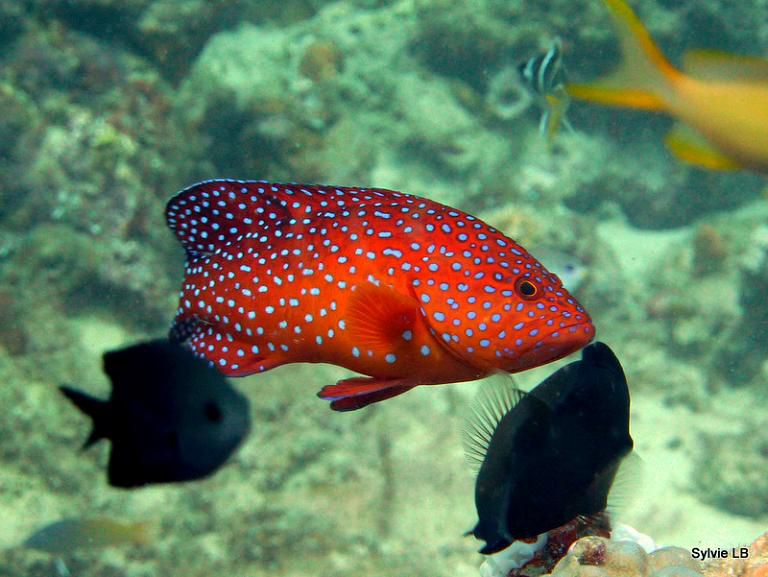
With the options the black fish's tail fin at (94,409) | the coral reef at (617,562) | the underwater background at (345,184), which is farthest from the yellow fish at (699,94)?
the underwater background at (345,184)

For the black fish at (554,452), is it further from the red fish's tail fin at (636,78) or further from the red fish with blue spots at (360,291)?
the red fish's tail fin at (636,78)

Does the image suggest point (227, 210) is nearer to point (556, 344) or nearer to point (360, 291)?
point (360, 291)

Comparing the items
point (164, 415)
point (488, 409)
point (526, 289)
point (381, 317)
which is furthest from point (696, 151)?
point (164, 415)

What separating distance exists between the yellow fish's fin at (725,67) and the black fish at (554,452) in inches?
62.6

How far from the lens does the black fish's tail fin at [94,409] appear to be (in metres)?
2.06

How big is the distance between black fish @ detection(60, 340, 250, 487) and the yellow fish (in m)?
2.25

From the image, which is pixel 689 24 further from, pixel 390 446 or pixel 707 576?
pixel 707 576

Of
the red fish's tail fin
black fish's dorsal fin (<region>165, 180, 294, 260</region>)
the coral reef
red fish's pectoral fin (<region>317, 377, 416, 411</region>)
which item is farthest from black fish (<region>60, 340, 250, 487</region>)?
the red fish's tail fin

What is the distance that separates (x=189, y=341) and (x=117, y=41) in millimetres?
10480

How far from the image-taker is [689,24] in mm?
11562

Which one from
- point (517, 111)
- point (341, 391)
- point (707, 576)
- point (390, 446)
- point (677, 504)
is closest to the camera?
point (341, 391)

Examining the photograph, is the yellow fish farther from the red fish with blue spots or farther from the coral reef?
the coral reef

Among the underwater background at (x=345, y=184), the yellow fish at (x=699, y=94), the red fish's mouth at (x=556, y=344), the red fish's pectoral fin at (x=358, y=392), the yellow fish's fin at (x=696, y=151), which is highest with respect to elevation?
the yellow fish at (x=699, y=94)

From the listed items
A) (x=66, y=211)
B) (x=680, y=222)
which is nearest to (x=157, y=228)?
(x=66, y=211)
